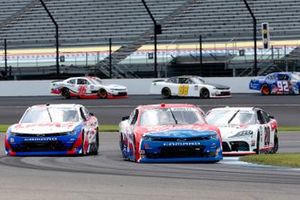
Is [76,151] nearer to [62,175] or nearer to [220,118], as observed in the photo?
[220,118]

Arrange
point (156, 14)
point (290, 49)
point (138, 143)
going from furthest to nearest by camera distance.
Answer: point (156, 14) < point (290, 49) < point (138, 143)

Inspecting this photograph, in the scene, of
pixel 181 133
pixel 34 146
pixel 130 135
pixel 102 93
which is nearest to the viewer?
pixel 181 133

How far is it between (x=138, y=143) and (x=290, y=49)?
3148 cm

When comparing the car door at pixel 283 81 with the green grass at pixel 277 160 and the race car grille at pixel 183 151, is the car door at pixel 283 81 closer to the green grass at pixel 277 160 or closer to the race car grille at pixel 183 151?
the green grass at pixel 277 160

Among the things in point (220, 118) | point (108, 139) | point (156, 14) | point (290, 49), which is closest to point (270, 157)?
point (220, 118)

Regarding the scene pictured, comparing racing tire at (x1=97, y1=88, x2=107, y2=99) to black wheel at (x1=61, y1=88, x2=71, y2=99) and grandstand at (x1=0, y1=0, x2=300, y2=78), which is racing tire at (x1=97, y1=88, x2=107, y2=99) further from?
grandstand at (x1=0, y1=0, x2=300, y2=78)

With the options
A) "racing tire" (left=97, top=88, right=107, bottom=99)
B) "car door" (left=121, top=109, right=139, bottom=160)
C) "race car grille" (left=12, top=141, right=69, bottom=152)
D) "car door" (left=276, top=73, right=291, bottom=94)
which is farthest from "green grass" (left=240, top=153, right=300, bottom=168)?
"racing tire" (left=97, top=88, right=107, bottom=99)

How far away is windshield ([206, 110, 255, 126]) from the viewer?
69.5ft

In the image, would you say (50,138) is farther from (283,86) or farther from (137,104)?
(283,86)

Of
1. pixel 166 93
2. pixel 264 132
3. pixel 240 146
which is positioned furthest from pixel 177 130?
pixel 166 93

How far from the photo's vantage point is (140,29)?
180 feet

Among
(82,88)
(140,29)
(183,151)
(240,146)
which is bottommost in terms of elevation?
(240,146)

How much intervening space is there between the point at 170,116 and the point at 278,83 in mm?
26561

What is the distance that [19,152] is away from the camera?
1975 centimetres
